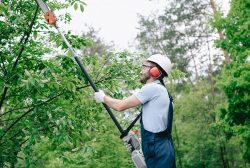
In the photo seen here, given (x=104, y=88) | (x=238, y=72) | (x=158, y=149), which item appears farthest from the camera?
(x=238, y=72)

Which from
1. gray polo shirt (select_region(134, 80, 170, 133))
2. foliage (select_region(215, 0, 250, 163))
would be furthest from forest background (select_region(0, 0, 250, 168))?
gray polo shirt (select_region(134, 80, 170, 133))

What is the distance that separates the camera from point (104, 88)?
737cm

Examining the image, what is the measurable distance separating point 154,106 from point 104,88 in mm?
2594

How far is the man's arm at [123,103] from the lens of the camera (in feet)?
16.0

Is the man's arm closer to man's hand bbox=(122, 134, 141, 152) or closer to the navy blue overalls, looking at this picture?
the navy blue overalls

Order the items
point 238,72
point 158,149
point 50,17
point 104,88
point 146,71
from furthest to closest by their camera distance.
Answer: point 238,72
point 104,88
point 50,17
point 146,71
point 158,149

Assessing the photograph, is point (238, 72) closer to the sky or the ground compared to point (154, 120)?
closer to the sky

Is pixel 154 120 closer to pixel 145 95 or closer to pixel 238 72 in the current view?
pixel 145 95

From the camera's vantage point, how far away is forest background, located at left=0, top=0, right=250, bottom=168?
20.6 ft

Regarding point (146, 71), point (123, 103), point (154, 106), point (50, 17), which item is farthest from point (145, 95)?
point (50, 17)

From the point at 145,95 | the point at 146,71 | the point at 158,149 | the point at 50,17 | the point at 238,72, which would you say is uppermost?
the point at 50,17

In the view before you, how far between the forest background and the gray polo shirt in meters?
1.15

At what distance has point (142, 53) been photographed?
24.4 feet

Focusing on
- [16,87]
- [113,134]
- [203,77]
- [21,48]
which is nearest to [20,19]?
[21,48]
